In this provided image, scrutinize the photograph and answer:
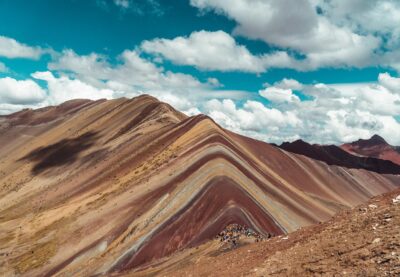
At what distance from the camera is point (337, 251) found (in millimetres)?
16656

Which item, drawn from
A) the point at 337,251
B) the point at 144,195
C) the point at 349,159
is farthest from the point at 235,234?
the point at 349,159

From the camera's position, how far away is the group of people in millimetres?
34434

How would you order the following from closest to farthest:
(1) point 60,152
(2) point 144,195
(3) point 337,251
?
(3) point 337,251
(2) point 144,195
(1) point 60,152

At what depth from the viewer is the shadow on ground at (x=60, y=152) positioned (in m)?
117

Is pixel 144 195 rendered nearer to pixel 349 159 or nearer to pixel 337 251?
pixel 337 251

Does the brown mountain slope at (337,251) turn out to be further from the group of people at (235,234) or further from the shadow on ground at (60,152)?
the shadow on ground at (60,152)

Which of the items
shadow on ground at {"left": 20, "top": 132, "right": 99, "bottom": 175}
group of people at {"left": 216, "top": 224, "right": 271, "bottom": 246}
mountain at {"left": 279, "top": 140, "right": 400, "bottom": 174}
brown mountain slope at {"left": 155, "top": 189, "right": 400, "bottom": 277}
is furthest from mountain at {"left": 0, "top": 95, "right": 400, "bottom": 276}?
mountain at {"left": 279, "top": 140, "right": 400, "bottom": 174}

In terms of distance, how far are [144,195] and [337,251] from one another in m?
44.2

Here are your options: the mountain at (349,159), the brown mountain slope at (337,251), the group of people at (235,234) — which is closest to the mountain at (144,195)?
the group of people at (235,234)

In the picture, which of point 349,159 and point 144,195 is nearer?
point 144,195

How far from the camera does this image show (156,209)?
51.3 m

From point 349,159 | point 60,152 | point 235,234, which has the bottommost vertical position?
point 235,234

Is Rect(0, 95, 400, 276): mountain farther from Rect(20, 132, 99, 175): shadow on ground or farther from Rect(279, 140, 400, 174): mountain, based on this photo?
Rect(279, 140, 400, 174): mountain

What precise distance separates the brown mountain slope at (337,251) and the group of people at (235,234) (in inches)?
384
